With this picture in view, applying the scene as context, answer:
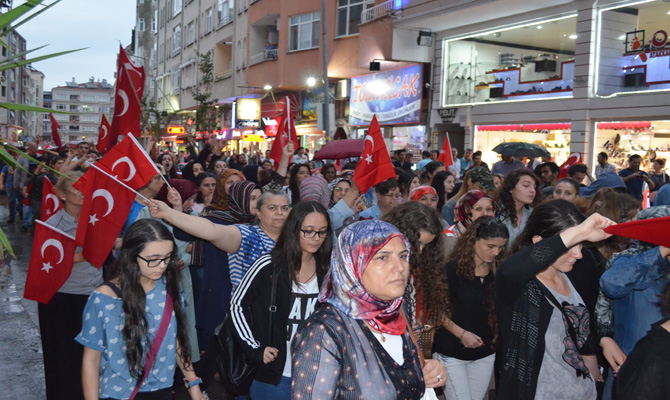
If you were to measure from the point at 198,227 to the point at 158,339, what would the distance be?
2.45ft

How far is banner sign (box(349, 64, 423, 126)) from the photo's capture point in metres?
25.1

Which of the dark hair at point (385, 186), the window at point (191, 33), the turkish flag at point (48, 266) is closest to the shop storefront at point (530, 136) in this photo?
the dark hair at point (385, 186)

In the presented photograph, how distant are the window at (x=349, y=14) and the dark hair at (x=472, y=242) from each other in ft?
78.0

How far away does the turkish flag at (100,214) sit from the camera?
538 centimetres

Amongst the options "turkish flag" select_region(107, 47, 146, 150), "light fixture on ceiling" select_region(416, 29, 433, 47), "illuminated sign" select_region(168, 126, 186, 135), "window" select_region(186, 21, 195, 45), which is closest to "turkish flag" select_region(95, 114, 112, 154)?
"turkish flag" select_region(107, 47, 146, 150)

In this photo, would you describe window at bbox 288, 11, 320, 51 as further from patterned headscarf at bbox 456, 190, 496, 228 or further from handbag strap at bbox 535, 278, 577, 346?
handbag strap at bbox 535, 278, 577, 346

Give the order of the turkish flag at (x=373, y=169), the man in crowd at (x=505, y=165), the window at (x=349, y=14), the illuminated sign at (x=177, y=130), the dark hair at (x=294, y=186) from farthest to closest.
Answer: the illuminated sign at (x=177, y=130) < the window at (x=349, y=14) < the man in crowd at (x=505, y=165) < the dark hair at (x=294, y=186) < the turkish flag at (x=373, y=169)

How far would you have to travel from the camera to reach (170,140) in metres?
64.2

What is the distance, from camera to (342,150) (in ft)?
48.3

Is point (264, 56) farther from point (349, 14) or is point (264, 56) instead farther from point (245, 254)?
point (245, 254)

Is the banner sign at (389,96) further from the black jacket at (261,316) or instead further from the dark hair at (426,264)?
the black jacket at (261,316)

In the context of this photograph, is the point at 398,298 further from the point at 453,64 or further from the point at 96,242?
the point at 453,64

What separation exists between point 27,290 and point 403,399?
144 inches

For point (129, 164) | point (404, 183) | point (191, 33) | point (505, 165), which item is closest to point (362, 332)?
point (129, 164)
